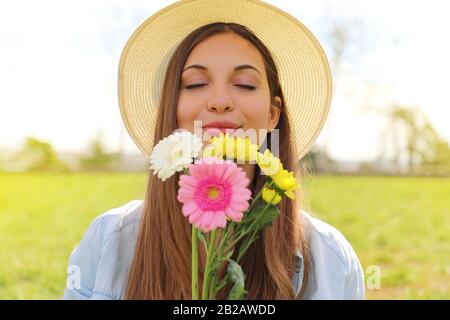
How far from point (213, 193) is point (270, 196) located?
0.35ft

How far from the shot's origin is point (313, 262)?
63.4 inches

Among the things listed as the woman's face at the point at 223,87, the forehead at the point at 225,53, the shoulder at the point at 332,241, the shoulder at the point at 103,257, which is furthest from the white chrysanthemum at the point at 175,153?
the shoulder at the point at 332,241

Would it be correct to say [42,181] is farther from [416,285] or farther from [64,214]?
[416,285]

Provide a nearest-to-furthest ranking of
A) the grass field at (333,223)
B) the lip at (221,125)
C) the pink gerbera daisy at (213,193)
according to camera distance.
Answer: the pink gerbera daisy at (213,193), the lip at (221,125), the grass field at (333,223)

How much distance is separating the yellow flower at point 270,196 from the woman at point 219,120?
1.50 feet

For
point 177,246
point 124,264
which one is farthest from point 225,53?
point 124,264

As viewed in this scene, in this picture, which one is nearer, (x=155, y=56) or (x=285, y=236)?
(x=285, y=236)

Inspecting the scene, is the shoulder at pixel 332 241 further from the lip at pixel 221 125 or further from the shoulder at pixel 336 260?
the lip at pixel 221 125

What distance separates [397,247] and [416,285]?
1006 millimetres

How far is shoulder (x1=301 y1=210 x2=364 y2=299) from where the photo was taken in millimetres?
1610

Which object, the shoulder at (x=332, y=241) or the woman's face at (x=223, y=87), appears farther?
the shoulder at (x=332, y=241)

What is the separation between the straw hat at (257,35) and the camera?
5.45 ft

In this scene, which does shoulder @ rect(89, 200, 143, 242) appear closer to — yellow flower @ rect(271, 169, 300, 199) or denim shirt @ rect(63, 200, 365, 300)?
denim shirt @ rect(63, 200, 365, 300)
